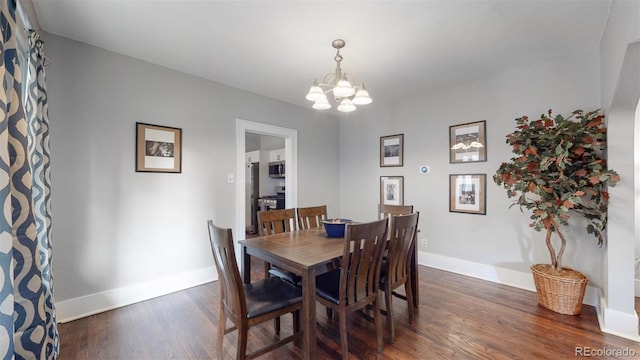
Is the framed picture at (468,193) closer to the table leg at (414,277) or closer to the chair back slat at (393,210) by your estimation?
the chair back slat at (393,210)

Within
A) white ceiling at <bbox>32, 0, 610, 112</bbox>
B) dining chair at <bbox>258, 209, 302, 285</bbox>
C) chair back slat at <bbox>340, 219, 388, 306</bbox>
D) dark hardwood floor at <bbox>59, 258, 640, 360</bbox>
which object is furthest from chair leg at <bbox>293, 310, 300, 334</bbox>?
white ceiling at <bbox>32, 0, 610, 112</bbox>

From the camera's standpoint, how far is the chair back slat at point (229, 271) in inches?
59.6

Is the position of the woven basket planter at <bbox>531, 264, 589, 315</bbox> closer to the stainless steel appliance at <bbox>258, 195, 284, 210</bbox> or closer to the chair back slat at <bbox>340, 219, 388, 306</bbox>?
the chair back slat at <bbox>340, 219, 388, 306</bbox>

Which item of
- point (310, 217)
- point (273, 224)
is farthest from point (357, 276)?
point (310, 217)

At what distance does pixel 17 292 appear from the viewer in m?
1.25

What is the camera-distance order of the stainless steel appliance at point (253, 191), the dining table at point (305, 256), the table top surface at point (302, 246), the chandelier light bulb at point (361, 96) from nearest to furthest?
the dining table at point (305, 256) < the table top surface at point (302, 246) < the chandelier light bulb at point (361, 96) < the stainless steel appliance at point (253, 191)

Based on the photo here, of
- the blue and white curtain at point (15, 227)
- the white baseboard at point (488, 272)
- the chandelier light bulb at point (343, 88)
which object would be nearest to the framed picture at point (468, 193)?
the white baseboard at point (488, 272)

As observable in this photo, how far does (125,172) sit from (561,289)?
4.33 metres

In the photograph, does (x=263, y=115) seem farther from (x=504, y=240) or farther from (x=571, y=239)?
(x=571, y=239)

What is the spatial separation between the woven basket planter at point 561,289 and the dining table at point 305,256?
6.62ft

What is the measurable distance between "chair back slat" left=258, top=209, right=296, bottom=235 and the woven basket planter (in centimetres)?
251

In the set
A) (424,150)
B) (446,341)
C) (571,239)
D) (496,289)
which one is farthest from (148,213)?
(571,239)

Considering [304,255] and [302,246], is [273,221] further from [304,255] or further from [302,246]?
[304,255]

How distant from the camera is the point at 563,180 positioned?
7.73 feet
